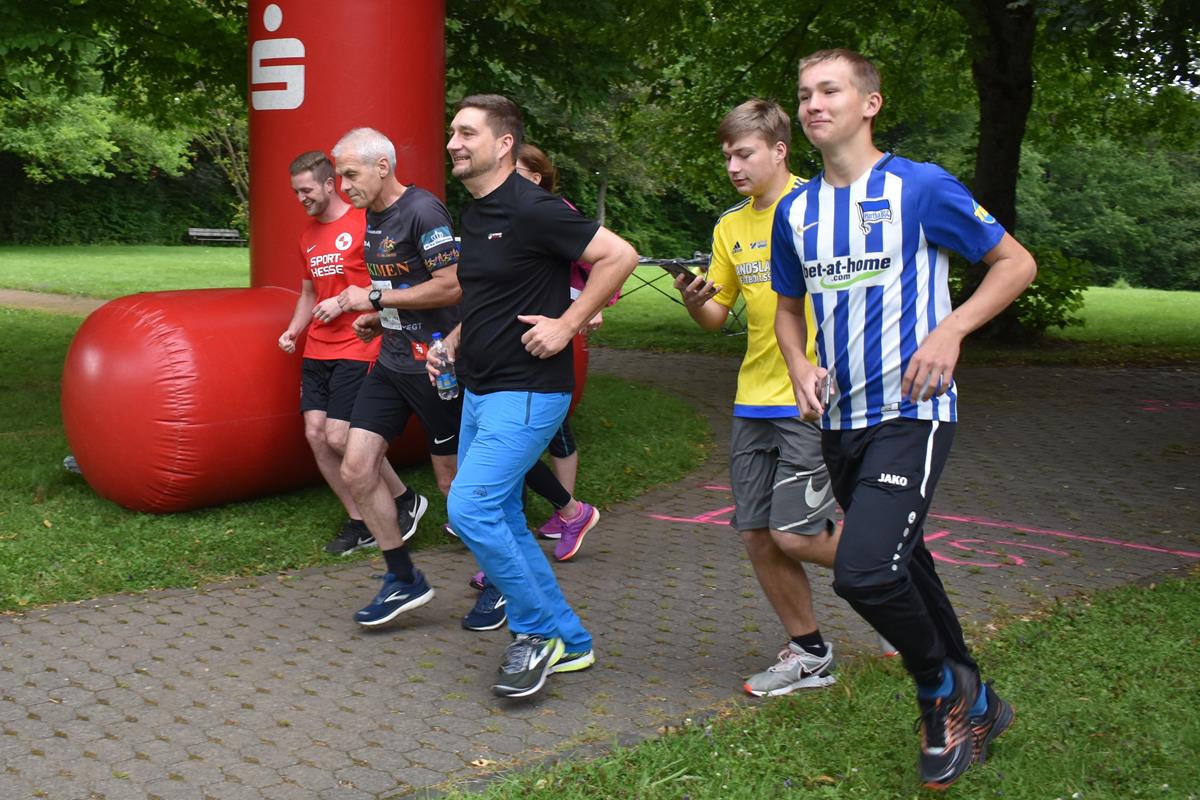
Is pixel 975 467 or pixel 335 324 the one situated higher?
pixel 335 324

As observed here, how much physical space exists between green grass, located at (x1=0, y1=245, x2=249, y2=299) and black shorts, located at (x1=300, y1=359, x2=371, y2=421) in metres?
13.8

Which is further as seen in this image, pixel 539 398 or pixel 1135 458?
pixel 1135 458

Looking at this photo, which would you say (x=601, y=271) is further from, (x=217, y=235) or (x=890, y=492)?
(x=217, y=235)

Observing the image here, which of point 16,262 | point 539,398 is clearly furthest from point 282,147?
point 16,262

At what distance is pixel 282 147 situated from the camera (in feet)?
26.7

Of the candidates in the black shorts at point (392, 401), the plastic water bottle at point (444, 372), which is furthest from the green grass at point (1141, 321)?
the plastic water bottle at point (444, 372)

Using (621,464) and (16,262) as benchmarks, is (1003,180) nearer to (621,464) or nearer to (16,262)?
(621,464)

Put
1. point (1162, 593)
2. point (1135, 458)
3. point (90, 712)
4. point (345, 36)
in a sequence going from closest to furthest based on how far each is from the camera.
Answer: point (90, 712) → point (1162, 593) → point (345, 36) → point (1135, 458)

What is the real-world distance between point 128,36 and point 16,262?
932 inches

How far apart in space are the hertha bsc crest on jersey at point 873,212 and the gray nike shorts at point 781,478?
958 millimetres

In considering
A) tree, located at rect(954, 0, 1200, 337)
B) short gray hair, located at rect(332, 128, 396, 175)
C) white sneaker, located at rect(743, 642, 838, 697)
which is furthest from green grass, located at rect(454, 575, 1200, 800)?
tree, located at rect(954, 0, 1200, 337)

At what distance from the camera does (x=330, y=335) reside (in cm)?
663

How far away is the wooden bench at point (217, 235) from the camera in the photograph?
49219mm

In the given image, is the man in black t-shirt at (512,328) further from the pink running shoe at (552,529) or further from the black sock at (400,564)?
the pink running shoe at (552,529)
